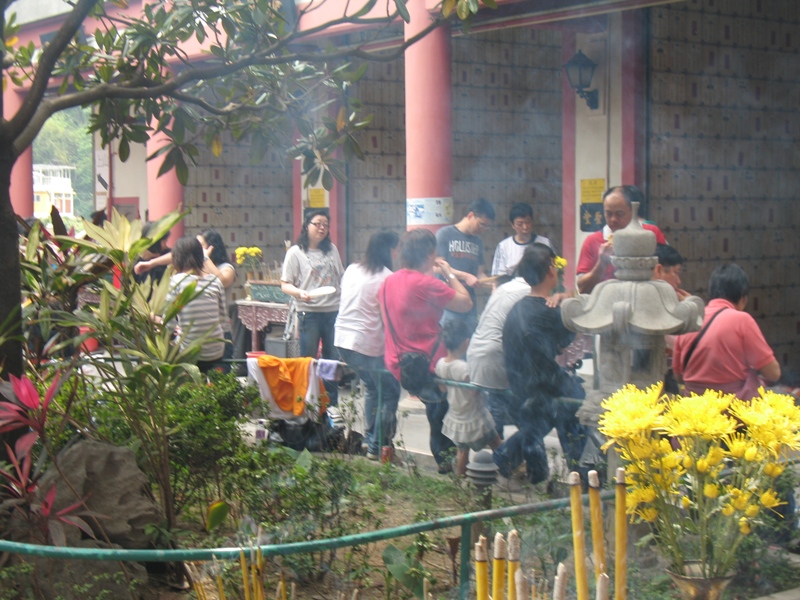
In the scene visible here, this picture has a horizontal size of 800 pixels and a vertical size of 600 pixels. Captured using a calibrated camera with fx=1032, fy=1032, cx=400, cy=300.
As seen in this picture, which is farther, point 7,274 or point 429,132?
point 429,132

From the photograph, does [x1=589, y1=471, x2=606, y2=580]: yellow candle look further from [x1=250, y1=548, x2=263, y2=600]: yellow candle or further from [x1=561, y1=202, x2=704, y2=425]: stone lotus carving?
[x1=561, y1=202, x2=704, y2=425]: stone lotus carving

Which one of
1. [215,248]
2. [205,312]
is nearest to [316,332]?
[215,248]

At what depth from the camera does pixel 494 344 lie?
6422mm

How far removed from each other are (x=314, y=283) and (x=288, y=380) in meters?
1.90

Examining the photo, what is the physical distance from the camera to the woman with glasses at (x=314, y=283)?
8977 millimetres

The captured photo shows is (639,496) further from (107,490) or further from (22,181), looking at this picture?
(22,181)

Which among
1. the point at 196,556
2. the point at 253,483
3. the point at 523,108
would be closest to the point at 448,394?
the point at 253,483

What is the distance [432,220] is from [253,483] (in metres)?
5.56

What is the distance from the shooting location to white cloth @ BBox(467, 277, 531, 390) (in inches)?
253

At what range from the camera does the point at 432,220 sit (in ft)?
33.2

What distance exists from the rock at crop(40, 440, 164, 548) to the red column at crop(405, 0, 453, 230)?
5912mm

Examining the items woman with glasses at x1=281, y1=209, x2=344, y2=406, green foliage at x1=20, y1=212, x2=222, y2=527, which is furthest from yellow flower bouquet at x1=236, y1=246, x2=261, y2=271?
green foliage at x1=20, y1=212, x2=222, y2=527

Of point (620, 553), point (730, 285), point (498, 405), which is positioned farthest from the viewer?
point (498, 405)

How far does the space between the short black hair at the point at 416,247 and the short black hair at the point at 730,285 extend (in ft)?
6.34
